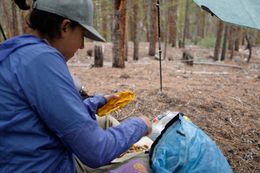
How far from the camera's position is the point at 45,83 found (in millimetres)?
1415

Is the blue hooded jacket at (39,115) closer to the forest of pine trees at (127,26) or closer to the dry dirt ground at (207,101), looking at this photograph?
the forest of pine trees at (127,26)

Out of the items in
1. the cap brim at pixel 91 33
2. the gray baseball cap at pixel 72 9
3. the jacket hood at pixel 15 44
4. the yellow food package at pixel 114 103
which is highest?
the gray baseball cap at pixel 72 9

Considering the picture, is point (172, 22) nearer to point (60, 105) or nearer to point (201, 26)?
point (201, 26)

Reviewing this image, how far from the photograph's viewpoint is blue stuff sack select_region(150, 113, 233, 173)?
196 cm

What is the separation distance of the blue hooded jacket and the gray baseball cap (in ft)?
0.53

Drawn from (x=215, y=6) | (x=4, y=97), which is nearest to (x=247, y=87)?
(x=215, y=6)

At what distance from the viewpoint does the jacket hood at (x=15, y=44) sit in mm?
1502

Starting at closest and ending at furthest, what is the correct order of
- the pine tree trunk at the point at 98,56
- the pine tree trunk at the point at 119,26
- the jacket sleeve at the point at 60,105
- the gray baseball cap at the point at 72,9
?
the jacket sleeve at the point at 60,105
the gray baseball cap at the point at 72,9
the pine tree trunk at the point at 119,26
the pine tree trunk at the point at 98,56

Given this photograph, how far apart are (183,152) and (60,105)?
2.84 feet

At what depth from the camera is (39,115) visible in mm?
1484

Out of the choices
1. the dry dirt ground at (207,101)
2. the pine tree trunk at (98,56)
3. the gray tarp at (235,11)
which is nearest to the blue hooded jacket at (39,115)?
the gray tarp at (235,11)

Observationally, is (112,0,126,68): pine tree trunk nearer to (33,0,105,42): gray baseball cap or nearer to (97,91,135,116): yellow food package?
(97,91,135,116): yellow food package

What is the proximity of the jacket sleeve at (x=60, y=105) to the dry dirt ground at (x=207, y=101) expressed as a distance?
2.19 metres

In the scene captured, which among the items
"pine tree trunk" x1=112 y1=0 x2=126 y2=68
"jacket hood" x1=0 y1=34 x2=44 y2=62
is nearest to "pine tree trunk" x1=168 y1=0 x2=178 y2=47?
"pine tree trunk" x1=112 y1=0 x2=126 y2=68
